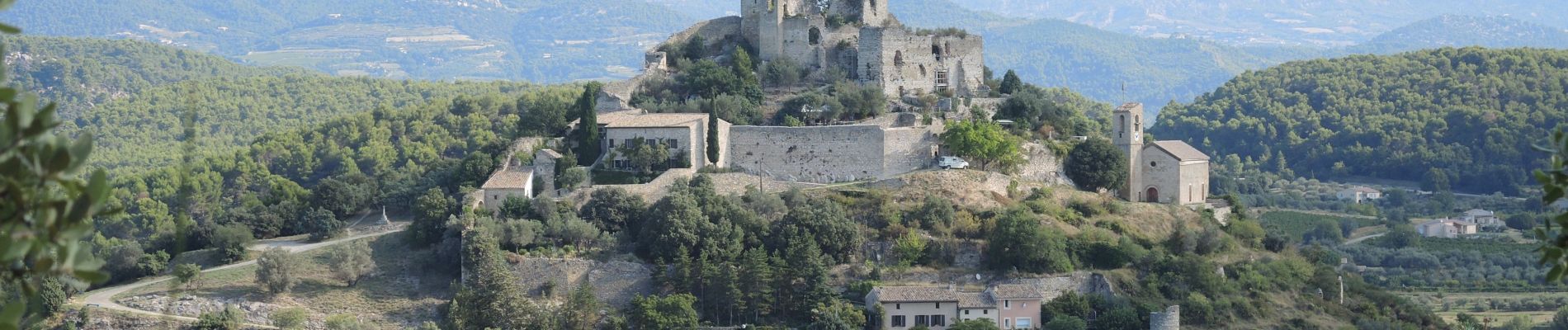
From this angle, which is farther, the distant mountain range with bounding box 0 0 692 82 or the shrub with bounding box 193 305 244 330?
the distant mountain range with bounding box 0 0 692 82

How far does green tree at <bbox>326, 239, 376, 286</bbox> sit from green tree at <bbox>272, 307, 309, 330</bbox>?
2.07m

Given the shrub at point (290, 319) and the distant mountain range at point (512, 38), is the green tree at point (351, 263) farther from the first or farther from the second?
→ the distant mountain range at point (512, 38)

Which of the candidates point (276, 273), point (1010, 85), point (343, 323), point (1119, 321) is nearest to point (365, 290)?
point (276, 273)

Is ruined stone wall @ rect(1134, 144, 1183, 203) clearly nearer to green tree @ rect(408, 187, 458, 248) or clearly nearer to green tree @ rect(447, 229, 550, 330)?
green tree @ rect(447, 229, 550, 330)

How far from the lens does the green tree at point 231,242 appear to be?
46.1 metres

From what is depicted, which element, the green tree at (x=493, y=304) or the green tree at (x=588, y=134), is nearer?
the green tree at (x=493, y=304)

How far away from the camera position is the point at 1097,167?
48656 mm

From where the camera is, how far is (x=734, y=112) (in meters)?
48.5

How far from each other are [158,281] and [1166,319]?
23532 millimetres

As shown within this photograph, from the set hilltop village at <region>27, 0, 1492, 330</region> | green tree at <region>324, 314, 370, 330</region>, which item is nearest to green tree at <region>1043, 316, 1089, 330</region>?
hilltop village at <region>27, 0, 1492, 330</region>

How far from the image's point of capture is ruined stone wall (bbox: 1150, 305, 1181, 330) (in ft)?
134

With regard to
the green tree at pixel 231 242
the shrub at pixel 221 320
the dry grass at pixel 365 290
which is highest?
the green tree at pixel 231 242

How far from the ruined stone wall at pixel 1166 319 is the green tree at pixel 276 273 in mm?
19369

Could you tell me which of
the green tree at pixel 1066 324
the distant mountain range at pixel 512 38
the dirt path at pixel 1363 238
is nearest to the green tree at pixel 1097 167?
the green tree at pixel 1066 324
